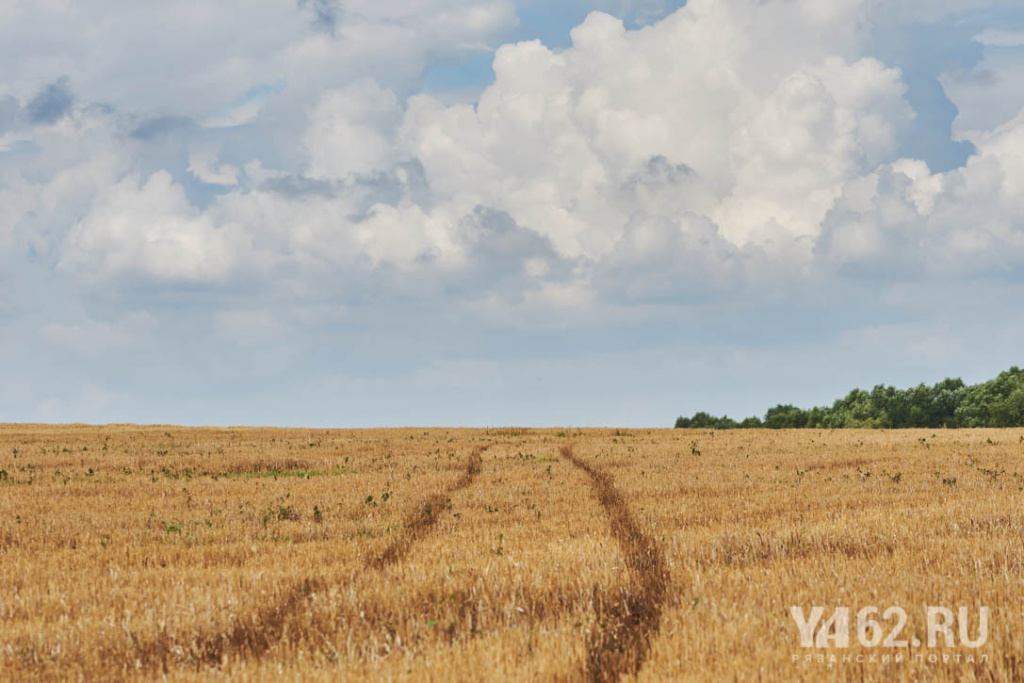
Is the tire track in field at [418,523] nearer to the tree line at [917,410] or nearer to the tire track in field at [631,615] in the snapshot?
the tire track in field at [631,615]

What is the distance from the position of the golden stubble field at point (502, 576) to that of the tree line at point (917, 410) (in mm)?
104373

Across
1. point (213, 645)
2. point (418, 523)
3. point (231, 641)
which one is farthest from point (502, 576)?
point (418, 523)

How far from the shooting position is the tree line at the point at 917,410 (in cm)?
11750

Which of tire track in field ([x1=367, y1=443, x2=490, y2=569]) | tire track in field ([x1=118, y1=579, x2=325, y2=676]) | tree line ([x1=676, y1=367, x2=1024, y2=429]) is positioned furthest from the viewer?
tree line ([x1=676, y1=367, x2=1024, y2=429])

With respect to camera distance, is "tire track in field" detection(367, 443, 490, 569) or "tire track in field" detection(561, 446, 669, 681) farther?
"tire track in field" detection(367, 443, 490, 569)

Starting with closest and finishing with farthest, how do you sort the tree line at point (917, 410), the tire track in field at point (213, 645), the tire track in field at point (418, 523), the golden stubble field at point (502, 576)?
1. the golden stubble field at point (502, 576)
2. the tire track in field at point (213, 645)
3. the tire track in field at point (418, 523)
4. the tree line at point (917, 410)

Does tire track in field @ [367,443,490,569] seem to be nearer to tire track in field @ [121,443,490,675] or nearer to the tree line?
tire track in field @ [121,443,490,675]

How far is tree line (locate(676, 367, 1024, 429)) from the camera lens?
11750 cm

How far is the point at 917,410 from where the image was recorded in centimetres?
13750

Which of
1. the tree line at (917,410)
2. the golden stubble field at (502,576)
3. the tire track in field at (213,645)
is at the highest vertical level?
the tree line at (917,410)

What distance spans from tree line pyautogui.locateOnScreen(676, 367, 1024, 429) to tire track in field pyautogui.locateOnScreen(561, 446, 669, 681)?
110459 mm

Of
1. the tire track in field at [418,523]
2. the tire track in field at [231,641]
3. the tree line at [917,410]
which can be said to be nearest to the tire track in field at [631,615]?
the tire track in field at [231,641]

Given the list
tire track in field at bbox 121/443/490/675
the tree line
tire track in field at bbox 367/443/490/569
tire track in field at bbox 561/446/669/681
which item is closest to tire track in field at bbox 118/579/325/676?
tire track in field at bbox 121/443/490/675

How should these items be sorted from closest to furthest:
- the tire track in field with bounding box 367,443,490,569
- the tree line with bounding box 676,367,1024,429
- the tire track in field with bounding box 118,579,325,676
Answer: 1. the tire track in field with bounding box 118,579,325,676
2. the tire track in field with bounding box 367,443,490,569
3. the tree line with bounding box 676,367,1024,429
